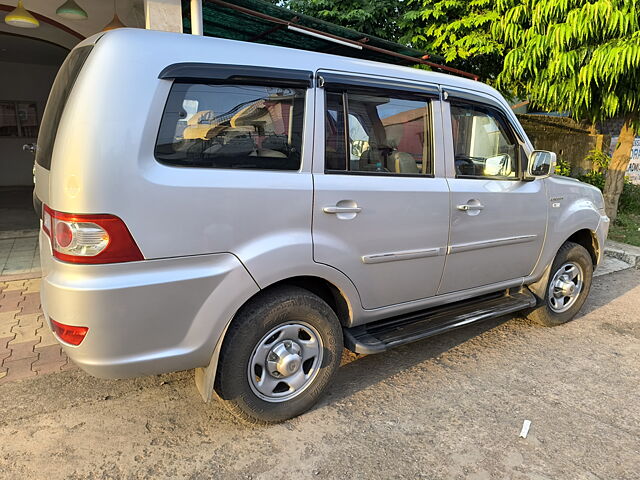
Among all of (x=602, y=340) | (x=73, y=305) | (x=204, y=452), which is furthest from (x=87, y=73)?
(x=602, y=340)

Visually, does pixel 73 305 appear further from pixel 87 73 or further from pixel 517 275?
pixel 517 275

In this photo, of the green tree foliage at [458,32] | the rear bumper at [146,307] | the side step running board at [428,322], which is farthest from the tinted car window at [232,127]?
the green tree foliage at [458,32]

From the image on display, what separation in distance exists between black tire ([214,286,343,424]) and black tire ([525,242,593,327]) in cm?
228

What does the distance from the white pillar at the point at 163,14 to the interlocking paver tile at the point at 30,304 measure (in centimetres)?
Answer: 288

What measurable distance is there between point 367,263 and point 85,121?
1.66 m

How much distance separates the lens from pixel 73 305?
205 centimetres

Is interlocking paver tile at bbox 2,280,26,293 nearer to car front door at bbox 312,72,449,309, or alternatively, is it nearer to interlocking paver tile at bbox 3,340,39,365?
interlocking paver tile at bbox 3,340,39,365

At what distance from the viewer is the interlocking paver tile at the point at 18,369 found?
3.14 metres

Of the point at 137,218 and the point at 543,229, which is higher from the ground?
the point at 137,218

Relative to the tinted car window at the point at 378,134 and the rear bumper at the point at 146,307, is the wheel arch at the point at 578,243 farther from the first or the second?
the rear bumper at the point at 146,307

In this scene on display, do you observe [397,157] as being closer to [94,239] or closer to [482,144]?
[482,144]

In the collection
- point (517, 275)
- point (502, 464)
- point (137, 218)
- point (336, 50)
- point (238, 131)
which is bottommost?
point (502, 464)

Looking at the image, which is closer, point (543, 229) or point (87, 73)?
point (87, 73)

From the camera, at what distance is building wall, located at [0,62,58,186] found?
11805 mm
